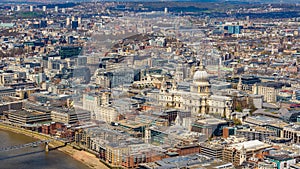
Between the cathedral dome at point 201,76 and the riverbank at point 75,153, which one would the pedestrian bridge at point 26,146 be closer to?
the riverbank at point 75,153

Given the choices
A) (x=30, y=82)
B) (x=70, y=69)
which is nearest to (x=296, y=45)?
(x=70, y=69)

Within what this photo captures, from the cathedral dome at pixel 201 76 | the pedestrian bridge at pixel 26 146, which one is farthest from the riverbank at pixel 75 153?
the cathedral dome at pixel 201 76

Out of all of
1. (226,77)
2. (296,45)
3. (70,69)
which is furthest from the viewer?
(296,45)

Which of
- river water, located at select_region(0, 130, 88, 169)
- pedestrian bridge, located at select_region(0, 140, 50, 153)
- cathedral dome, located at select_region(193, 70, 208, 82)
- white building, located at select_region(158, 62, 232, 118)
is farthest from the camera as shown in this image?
cathedral dome, located at select_region(193, 70, 208, 82)

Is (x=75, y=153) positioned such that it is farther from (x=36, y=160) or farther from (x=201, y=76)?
(x=201, y=76)

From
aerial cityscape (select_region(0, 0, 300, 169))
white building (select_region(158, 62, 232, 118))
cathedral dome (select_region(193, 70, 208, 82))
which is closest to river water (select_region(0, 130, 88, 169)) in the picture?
aerial cityscape (select_region(0, 0, 300, 169))

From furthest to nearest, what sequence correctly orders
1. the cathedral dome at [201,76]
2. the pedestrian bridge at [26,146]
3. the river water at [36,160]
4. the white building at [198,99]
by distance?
the cathedral dome at [201,76] < the white building at [198,99] < the pedestrian bridge at [26,146] < the river water at [36,160]

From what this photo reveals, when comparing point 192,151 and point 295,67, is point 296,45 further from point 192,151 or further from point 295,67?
point 192,151

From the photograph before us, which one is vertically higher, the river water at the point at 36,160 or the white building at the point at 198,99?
the white building at the point at 198,99

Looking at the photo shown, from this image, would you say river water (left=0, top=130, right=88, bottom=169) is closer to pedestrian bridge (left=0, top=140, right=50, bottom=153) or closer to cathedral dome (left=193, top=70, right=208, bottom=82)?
pedestrian bridge (left=0, top=140, right=50, bottom=153)
